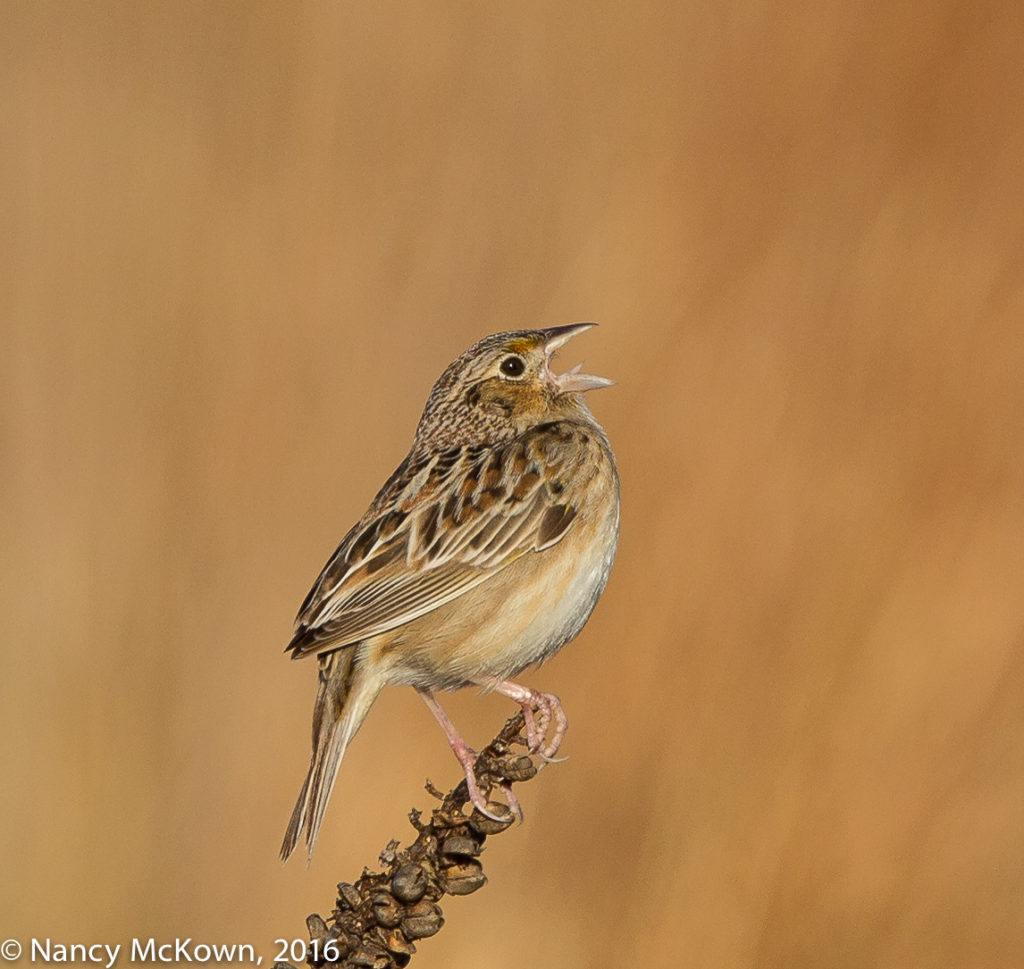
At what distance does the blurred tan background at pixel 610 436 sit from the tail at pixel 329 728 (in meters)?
0.89

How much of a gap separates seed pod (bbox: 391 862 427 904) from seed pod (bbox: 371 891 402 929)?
2 cm

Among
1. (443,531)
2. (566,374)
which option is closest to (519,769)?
(443,531)

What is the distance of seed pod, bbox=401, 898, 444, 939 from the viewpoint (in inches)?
106

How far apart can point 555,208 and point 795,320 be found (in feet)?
2.98

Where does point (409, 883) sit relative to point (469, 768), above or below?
below

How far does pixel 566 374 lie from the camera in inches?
181

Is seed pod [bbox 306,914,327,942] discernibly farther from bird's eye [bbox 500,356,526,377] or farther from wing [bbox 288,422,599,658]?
bird's eye [bbox 500,356,526,377]

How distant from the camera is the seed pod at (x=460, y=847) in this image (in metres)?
2.79

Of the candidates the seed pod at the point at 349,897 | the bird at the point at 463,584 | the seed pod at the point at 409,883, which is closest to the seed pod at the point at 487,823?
the seed pod at the point at 409,883

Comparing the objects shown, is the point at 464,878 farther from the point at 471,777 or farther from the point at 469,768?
the point at 469,768

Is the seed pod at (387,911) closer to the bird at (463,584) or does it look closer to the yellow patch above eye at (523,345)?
the bird at (463,584)

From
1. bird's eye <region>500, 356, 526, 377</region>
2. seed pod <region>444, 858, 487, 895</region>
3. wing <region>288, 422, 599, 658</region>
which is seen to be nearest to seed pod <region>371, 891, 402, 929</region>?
seed pod <region>444, 858, 487, 895</region>

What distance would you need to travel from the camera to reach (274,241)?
5160 mm

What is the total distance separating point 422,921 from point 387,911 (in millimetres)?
70
